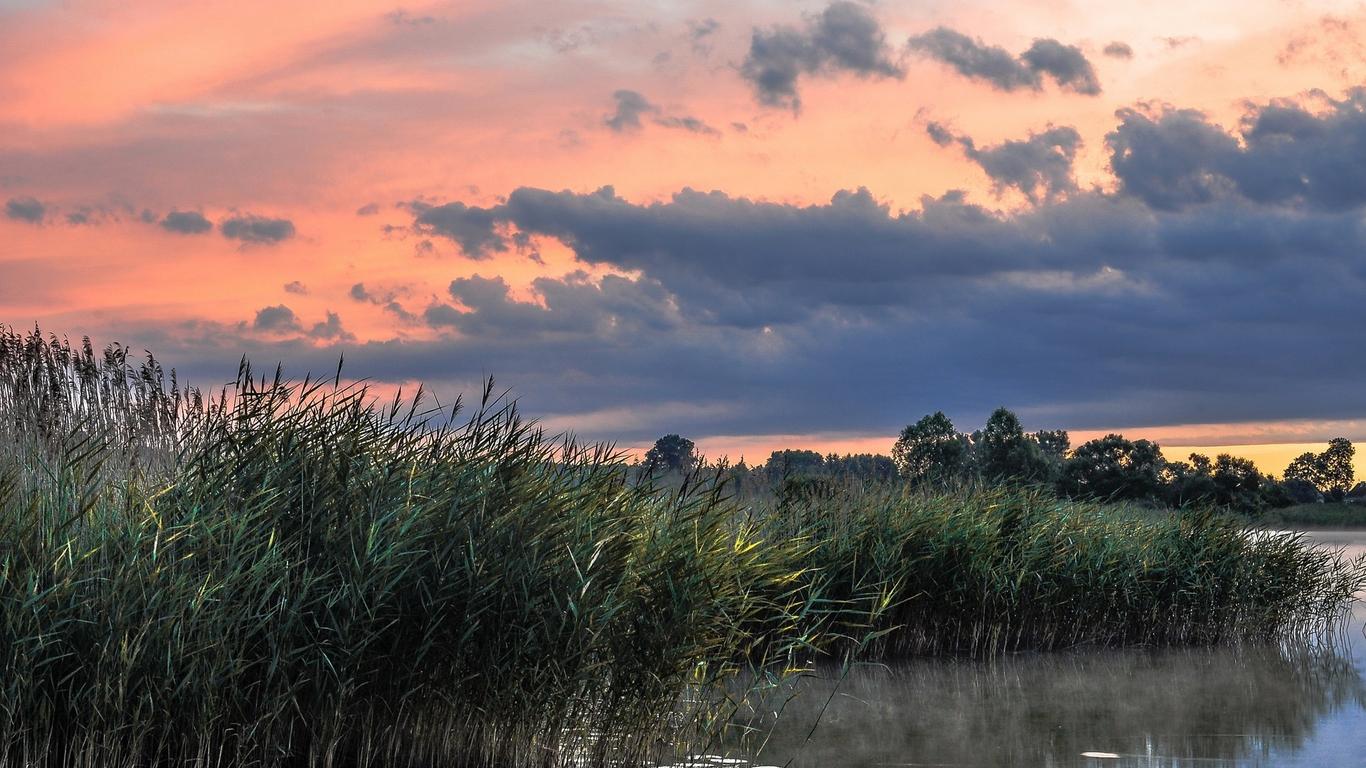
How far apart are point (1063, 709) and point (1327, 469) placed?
182ft

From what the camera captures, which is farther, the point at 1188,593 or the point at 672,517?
the point at 1188,593

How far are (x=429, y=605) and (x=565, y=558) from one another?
2.86 feet

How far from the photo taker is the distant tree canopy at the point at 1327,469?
59312 millimetres

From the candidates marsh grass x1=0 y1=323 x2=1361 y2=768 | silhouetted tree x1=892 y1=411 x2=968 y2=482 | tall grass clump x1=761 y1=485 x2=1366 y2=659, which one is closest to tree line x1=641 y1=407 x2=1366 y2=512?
silhouetted tree x1=892 y1=411 x2=968 y2=482

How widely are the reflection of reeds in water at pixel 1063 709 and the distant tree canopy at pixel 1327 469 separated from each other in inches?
1919

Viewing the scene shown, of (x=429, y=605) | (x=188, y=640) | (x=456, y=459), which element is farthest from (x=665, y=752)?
(x=188, y=640)

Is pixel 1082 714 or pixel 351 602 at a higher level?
pixel 351 602

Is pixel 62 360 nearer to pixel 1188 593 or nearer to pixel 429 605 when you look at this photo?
pixel 429 605

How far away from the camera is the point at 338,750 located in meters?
7.68

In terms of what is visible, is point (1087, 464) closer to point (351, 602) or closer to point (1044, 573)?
point (1044, 573)

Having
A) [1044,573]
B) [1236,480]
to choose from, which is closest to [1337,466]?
[1236,480]

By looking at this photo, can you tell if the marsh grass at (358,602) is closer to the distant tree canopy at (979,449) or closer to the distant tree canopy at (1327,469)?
the distant tree canopy at (979,449)

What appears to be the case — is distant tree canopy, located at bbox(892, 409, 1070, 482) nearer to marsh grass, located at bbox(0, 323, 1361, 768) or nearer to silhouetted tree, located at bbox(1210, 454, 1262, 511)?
silhouetted tree, located at bbox(1210, 454, 1262, 511)

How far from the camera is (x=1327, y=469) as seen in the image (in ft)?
198
